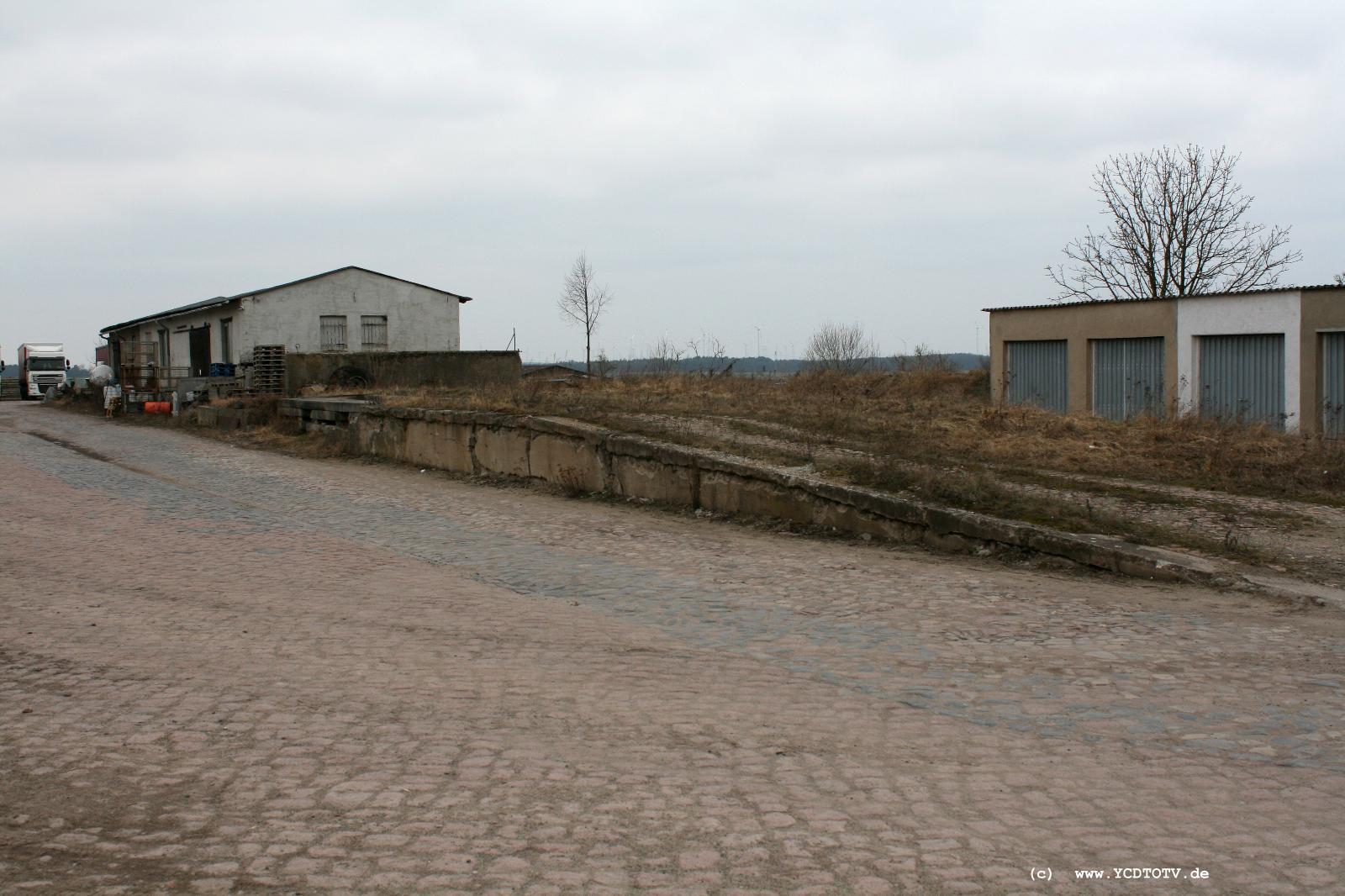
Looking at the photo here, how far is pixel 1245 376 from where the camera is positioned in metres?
24.7

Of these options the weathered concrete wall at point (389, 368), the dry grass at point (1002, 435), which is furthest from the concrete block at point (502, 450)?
the weathered concrete wall at point (389, 368)

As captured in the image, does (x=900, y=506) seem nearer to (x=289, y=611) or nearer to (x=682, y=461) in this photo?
(x=682, y=461)

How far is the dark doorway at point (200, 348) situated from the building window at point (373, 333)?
214 inches

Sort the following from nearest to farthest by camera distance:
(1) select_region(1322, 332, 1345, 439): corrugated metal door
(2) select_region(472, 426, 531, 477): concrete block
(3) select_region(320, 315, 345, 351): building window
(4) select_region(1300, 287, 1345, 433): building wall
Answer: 1. (2) select_region(472, 426, 531, 477): concrete block
2. (1) select_region(1322, 332, 1345, 439): corrugated metal door
3. (4) select_region(1300, 287, 1345, 433): building wall
4. (3) select_region(320, 315, 345, 351): building window

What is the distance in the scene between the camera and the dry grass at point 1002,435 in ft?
41.7

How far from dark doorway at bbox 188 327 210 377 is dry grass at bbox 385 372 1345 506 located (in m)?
20.8

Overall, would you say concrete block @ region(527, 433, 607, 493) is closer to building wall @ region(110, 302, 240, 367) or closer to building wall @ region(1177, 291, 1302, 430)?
building wall @ region(1177, 291, 1302, 430)

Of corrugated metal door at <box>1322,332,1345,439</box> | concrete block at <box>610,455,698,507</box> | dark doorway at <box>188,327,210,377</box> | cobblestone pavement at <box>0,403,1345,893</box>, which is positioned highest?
dark doorway at <box>188,327,210,377</box>

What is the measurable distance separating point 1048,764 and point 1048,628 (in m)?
2.46

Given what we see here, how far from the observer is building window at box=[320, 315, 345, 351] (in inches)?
1489

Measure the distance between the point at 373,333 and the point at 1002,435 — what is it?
27.9 m

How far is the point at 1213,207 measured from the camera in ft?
119

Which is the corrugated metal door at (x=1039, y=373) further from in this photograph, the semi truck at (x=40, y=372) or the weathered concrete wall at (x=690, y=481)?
the semi truck at (x=40, y=372)

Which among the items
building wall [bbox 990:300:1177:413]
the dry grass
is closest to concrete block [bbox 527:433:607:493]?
the dry grass
